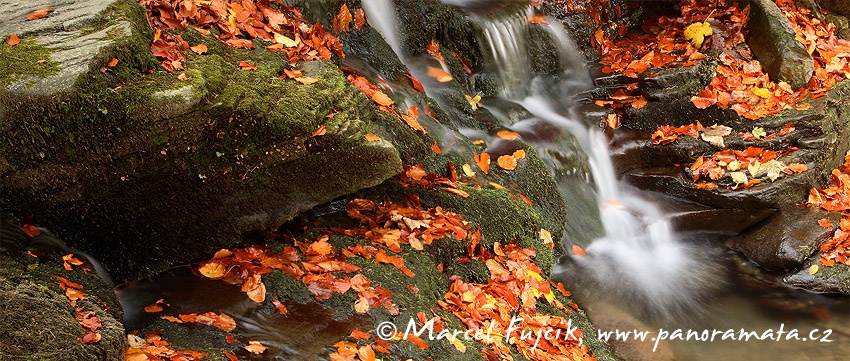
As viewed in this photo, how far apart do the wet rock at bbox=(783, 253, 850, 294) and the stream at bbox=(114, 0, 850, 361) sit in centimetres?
10

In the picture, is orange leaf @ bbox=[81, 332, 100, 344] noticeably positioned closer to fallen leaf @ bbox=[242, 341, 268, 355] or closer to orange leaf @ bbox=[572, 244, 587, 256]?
fallen leaf @ bbox=[242, 341, 268, 355]

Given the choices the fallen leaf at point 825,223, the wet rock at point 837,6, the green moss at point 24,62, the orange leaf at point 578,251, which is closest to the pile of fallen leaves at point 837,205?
the fallen leaf at point 825,223

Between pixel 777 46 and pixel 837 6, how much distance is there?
7.03 ft

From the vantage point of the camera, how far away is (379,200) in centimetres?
471

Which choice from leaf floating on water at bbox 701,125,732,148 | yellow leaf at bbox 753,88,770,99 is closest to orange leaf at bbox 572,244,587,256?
leaf floating on water at bbox 701,125,732,148

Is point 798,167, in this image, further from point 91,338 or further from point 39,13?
point 39,13

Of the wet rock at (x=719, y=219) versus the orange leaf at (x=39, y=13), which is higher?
the wet rock at (x=719, y=219)

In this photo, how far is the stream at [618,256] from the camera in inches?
217

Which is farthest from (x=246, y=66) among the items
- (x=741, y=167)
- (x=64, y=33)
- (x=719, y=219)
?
(x=741, y=167)

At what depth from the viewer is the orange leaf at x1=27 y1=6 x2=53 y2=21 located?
354cm

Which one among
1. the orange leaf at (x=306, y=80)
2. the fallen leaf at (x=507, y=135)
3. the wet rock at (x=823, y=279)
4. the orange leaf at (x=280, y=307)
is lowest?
the orange leaf at (x=280, y=307)

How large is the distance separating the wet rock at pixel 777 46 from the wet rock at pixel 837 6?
4.95ft

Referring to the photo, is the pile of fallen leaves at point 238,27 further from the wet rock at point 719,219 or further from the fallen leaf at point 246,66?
the wet rock at point 719,219

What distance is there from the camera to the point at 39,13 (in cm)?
358
